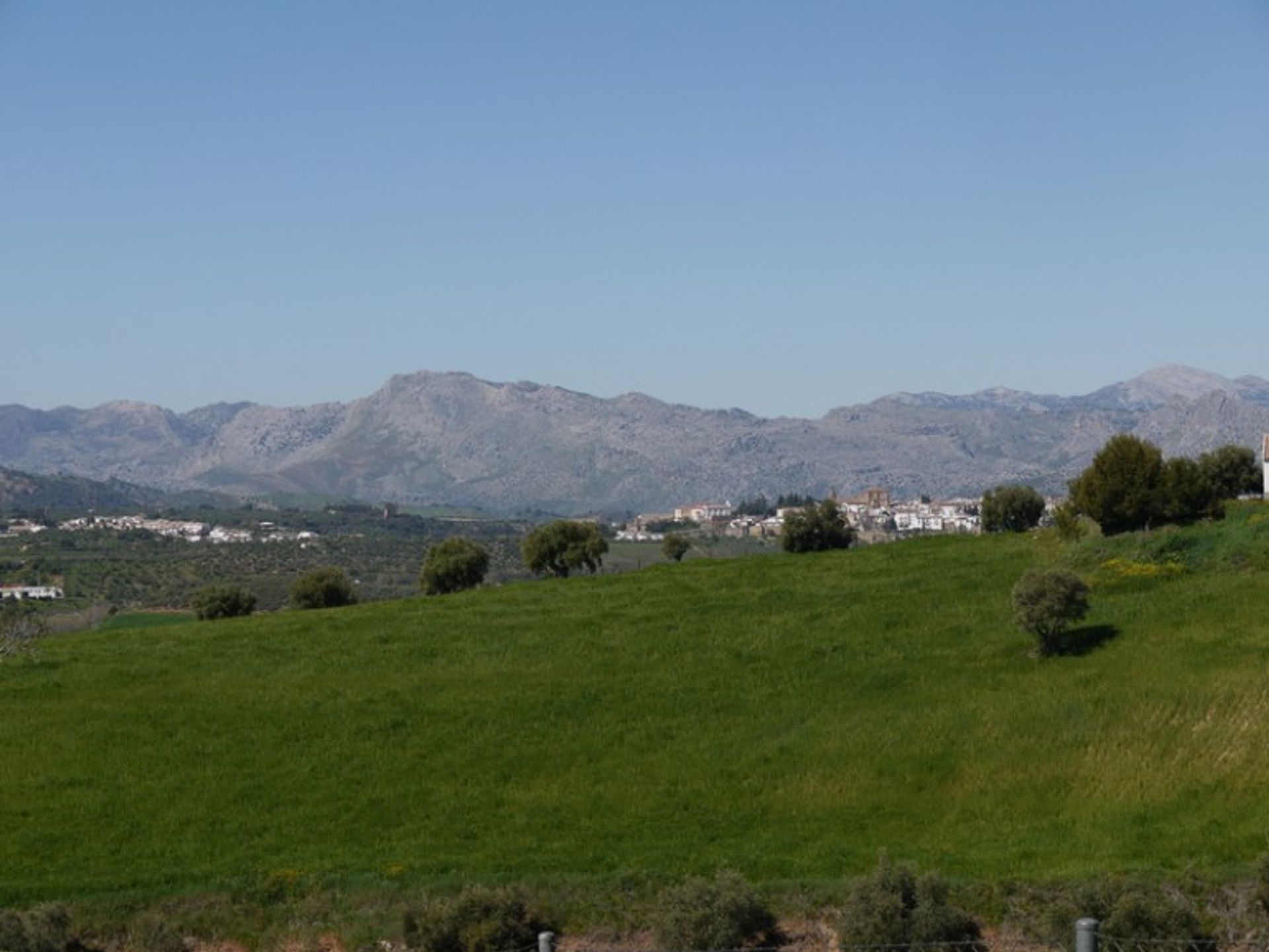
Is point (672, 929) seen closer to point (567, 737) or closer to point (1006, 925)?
point (1006, 925)

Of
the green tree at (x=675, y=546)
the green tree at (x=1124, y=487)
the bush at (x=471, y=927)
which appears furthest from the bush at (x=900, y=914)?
the green tree at (x=675, y=546)

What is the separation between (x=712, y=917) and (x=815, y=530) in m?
60.2

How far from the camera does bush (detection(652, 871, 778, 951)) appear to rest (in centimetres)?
3098

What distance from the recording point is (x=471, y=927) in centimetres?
3178

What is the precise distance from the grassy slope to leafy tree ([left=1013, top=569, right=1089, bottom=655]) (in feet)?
4.57

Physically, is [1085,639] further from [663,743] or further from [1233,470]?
[1233,470]

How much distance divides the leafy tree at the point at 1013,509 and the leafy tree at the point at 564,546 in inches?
1052

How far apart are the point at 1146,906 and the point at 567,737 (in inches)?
920

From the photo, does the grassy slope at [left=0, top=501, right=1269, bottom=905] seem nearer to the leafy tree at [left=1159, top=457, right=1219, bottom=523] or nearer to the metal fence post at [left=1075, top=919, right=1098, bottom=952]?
the leafy tree at [left=1159, top=457, right=1219, bottom=523]

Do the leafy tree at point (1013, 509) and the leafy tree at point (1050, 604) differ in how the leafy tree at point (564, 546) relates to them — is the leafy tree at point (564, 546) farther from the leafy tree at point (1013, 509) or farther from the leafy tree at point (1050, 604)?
the leafy tree at point (1050, 604)

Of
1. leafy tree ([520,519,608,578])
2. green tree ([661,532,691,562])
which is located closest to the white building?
green tree ([661,532,691,562])

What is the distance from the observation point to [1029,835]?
38.8 meters

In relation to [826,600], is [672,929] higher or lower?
lower

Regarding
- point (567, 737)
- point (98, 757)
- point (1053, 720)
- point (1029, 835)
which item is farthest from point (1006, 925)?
point (98, 757)
